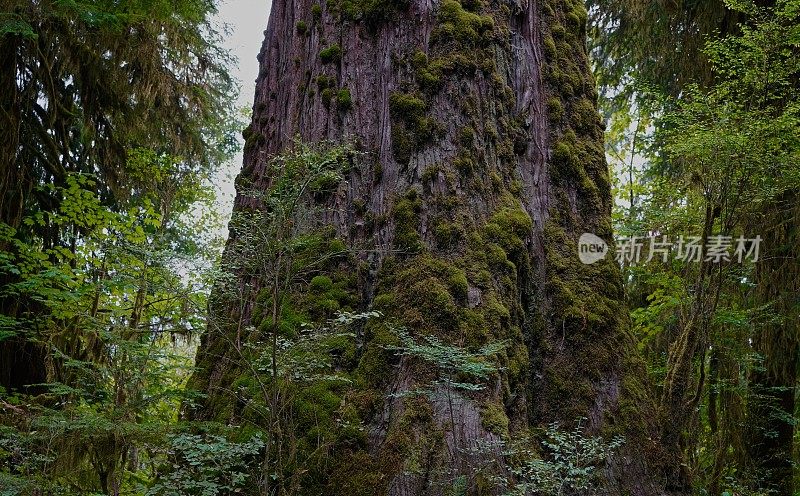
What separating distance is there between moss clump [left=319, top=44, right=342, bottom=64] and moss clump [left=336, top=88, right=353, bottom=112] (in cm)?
26

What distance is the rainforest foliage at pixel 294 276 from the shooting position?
3656 millimetres

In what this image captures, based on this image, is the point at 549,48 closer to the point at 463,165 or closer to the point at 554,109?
the point at 554,109

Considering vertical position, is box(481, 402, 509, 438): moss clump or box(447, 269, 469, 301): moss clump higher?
box(447, 269, 469, 301): moss clump

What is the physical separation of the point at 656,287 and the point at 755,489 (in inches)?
95.1

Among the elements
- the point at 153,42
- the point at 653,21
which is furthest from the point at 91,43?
the point at 653,21

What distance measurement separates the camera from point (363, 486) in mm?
3547

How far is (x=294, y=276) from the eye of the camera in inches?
144

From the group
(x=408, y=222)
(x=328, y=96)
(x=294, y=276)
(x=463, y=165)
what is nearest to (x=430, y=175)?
(x=463, y=165)

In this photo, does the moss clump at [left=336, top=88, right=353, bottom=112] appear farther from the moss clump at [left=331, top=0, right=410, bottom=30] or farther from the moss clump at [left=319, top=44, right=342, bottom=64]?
the moss clump at [left=331, top=0, right=410, bottom=30]

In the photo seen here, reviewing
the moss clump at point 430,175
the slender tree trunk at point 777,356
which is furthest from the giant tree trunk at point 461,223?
the slender tree trunk at point 777,356

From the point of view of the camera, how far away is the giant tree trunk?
12.3 ft

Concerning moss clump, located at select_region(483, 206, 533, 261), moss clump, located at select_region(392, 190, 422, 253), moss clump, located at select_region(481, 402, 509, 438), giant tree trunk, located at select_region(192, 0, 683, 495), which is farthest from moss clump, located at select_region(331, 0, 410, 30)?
moss clump, located at select_region(481, 402, 509, 438)

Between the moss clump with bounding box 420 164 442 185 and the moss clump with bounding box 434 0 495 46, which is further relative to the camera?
the moss clump with bounding box 434 0 495 46

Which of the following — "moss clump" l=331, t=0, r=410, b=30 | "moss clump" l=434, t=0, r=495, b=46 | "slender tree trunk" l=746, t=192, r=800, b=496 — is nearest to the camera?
"moss clump" l=434, t=0, r=495, b=46
